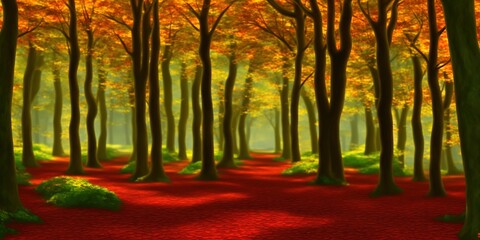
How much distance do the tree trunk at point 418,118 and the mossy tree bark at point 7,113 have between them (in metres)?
14.9

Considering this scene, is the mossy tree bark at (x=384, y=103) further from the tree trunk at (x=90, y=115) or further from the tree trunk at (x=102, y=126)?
the tree trunk at (x=102, y=126)

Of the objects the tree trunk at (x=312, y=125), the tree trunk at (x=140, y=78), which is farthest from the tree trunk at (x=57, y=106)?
the tree trunk at (x=312, y=125)

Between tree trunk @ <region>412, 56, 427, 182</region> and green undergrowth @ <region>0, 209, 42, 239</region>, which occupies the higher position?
tree trunk @ <region>412, 56, 427, 182</region>

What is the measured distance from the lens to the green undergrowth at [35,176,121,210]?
40.9ft

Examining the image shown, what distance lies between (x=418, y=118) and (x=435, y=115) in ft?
15.0

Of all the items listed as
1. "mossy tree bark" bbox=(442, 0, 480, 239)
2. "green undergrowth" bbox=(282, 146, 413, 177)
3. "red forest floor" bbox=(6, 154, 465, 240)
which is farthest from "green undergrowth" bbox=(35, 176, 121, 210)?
"green undergrowth" bbox=(282, 146, 413, 177)

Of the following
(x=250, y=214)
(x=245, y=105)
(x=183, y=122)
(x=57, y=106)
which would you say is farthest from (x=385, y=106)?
(x=57, y=106)

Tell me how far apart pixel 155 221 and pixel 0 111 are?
4370 millimetres

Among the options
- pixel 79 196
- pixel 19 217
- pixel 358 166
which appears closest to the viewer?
pixel 19 217

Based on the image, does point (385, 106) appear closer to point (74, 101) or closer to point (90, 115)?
point (74, 101)

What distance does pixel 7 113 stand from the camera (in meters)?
10.6

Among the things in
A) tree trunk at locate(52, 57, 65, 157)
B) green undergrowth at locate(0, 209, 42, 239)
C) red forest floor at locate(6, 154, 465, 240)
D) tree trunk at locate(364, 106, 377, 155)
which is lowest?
red forest floor at locate(6, 154, 465, 240)

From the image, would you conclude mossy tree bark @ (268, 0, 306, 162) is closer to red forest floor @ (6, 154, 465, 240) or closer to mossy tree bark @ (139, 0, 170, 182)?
mossy tree bark @ (139, 0, 170, 182)

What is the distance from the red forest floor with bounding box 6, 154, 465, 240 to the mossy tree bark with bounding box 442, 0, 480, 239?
4.24 feet
